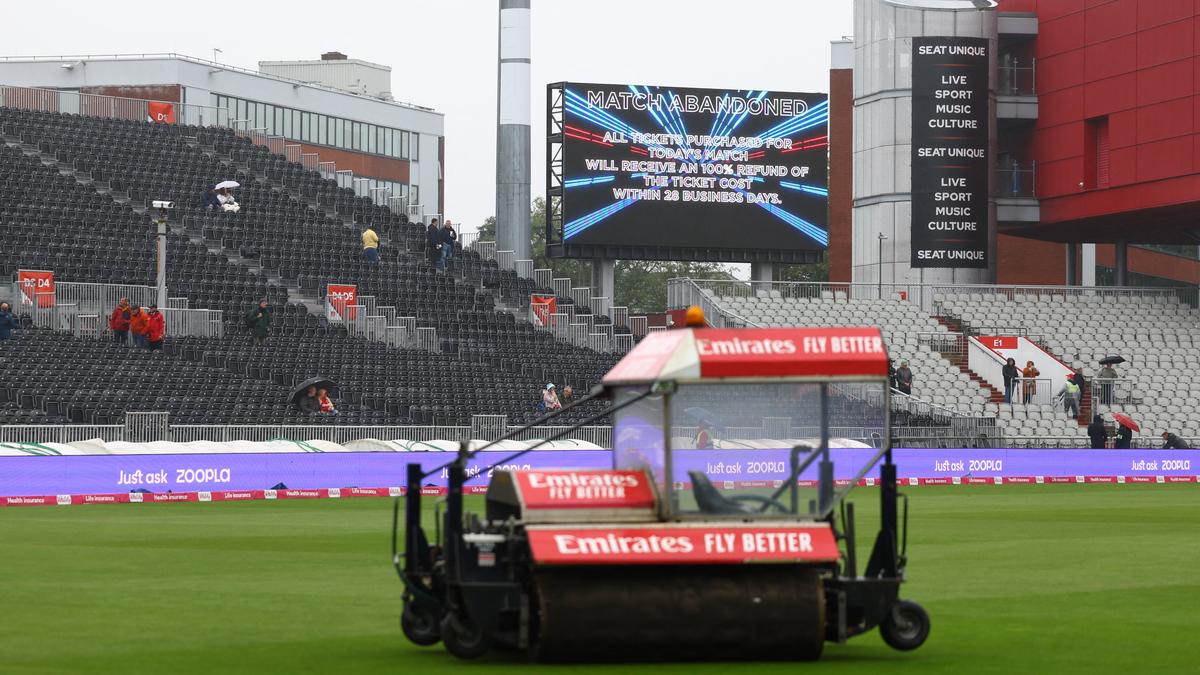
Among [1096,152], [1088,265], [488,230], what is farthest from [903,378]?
[488,230]

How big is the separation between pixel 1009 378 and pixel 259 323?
2128 cm

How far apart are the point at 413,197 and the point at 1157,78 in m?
34.9

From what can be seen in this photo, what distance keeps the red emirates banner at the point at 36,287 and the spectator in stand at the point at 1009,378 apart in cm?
2601

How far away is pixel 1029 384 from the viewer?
56500 mm

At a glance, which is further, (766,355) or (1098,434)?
(1098,434)

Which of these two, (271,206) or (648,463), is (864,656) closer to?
(648,463)

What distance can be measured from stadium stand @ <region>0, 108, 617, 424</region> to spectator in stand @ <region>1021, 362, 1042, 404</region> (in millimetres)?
11873

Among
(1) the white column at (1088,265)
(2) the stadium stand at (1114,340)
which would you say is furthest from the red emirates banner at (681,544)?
(1) the white column at (1088,265)

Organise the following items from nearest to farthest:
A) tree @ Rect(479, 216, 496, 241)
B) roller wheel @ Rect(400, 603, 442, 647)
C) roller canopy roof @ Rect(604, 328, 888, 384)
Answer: roller canopy roof @ Rect(604, 328, 888, 384) → roller wheel @ Rect(400, 603, 442, 647) → tree @ Rect(479, 216, 496, 241)

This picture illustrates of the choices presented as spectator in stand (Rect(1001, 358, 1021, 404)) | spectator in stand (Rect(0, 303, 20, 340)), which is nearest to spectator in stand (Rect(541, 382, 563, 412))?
spectator in stand (Rect(0, 303, 20, 340))

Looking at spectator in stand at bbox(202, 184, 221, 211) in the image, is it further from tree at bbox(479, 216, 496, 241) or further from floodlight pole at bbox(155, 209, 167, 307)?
tree at bbox(479, 216, 496, 241)

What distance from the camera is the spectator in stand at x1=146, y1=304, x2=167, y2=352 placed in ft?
151

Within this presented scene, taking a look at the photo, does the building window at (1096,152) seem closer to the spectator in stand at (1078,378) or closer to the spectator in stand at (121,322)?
the spectator in stand at (1078,378)

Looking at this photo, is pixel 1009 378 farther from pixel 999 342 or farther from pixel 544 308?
pixel 544 308
